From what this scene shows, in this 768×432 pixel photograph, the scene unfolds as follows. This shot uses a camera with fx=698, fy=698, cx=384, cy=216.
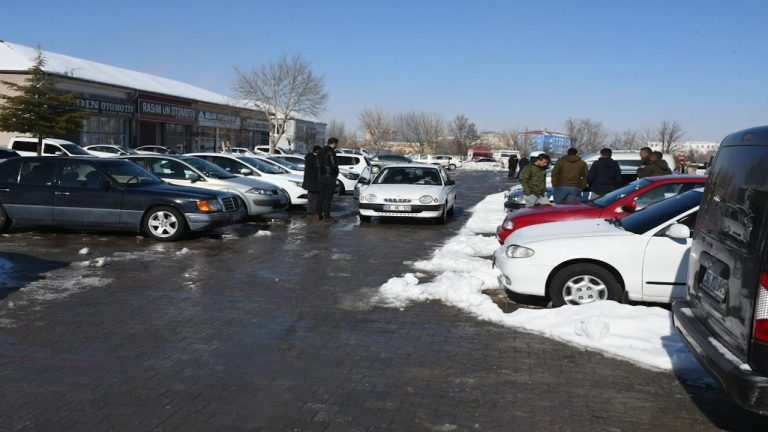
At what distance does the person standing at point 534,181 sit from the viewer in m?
13.0

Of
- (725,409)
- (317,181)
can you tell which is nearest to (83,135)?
(317,181)

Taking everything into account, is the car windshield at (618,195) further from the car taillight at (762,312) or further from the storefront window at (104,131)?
the storefront window at (104,131)

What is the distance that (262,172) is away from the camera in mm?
18562

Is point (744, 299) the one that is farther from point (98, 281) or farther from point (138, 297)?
point (98, 281)

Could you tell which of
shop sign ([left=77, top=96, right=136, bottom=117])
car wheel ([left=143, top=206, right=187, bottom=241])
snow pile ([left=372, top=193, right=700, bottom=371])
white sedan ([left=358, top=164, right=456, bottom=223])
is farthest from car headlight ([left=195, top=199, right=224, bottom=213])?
shop sign ([left=77, top=96, right=136, bottom=117])

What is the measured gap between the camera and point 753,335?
3.58 metres

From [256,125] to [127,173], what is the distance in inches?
1978

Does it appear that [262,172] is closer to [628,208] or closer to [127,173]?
[127,173]

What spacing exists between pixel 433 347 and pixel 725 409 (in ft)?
7.31

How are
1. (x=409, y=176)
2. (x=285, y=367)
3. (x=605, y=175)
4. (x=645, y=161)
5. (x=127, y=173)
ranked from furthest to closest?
(x=409, y=176), (x=645, y=161), (x=605, y=175), (x=127, y=173), (x=285, y=367)

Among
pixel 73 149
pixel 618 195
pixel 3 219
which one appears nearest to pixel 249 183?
pixel 3 219

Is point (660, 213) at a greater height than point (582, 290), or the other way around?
point (660, 213)

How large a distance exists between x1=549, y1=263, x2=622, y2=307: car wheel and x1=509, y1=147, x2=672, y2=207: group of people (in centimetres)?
581

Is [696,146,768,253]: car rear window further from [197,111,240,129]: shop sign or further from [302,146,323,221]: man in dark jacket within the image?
[197,111,240,129]: shop sign
